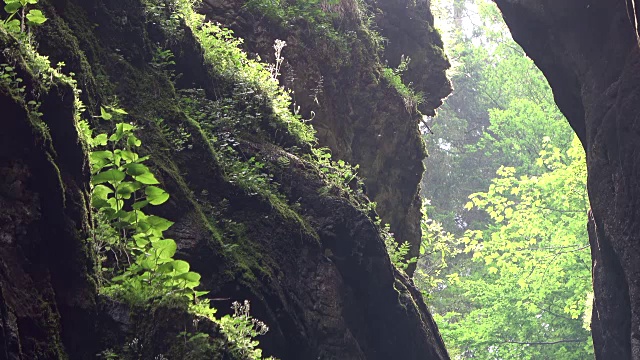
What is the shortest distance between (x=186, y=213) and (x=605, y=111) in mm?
6987

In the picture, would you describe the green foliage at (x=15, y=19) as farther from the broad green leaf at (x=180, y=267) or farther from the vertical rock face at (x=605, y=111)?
the vertical rock face at (x=605, y=111)

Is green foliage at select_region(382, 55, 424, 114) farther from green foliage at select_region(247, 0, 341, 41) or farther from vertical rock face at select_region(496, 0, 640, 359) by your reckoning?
vertical rock face at select_region(496, 0, 640, 359)

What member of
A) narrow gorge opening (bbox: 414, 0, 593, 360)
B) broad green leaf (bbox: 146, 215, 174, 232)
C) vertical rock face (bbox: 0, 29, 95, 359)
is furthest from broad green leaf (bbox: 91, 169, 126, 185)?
narrow gorge opening (bbox: 414, 0, 593, 360)

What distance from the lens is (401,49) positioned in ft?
48.6

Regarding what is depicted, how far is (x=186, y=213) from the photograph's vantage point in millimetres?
6480

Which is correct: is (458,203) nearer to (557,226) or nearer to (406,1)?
(557,226)

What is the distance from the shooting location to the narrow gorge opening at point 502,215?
861 inches

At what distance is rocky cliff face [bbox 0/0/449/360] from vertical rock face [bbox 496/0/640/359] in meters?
3.03

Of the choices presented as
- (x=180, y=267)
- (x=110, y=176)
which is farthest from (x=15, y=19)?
(x=180, y=267)

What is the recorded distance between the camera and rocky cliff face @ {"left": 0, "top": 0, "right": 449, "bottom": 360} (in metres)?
4.02

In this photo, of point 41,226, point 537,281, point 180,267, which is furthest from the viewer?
point 537,281

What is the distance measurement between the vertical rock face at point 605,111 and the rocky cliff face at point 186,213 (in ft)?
9.94

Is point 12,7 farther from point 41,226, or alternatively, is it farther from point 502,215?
point 502,215

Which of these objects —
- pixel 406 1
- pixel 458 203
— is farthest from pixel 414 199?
pixel 458 203
